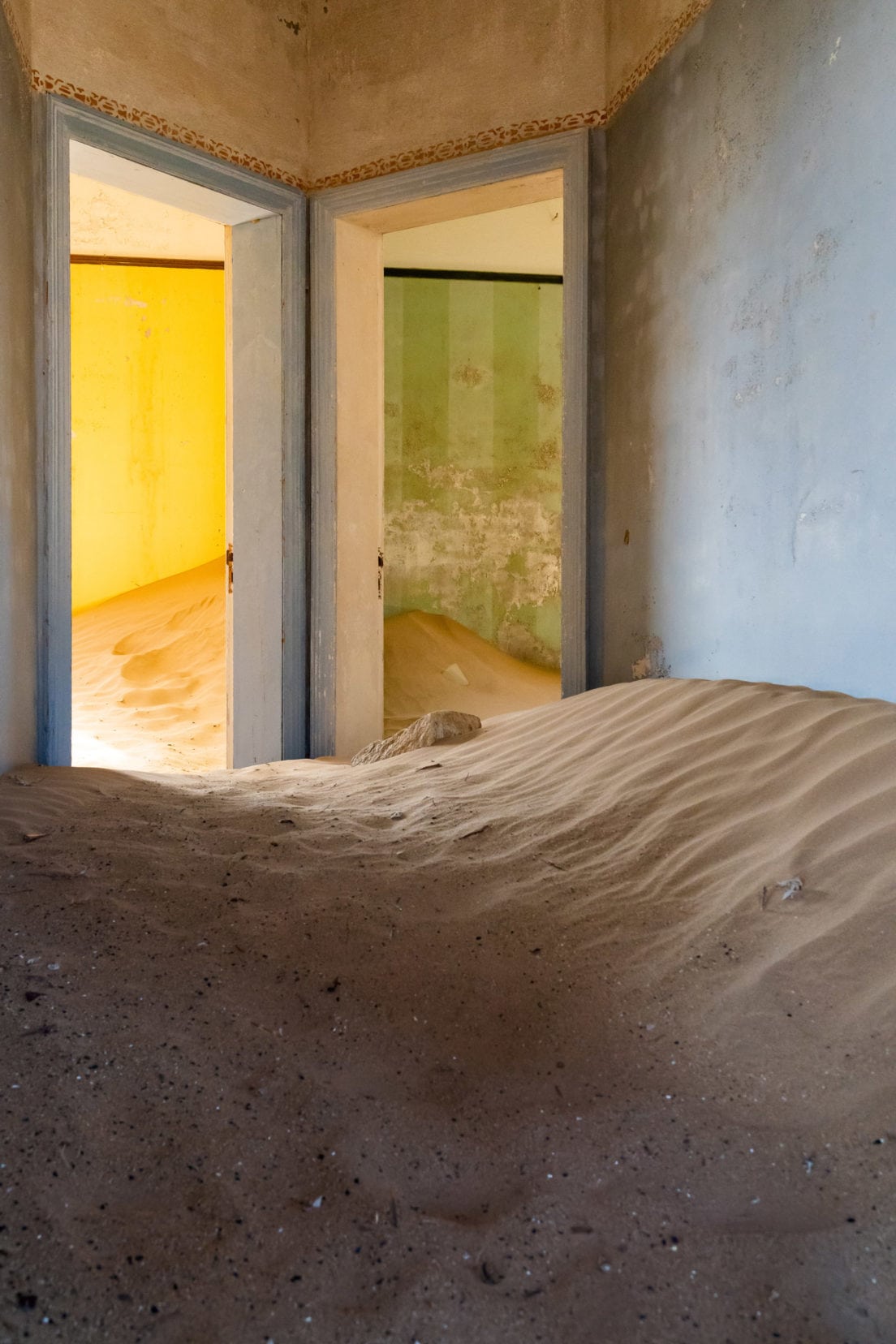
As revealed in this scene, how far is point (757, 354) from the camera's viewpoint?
3.71m

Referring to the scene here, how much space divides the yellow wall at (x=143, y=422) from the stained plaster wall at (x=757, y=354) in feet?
23.3

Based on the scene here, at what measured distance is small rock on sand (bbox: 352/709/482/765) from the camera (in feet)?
15.9

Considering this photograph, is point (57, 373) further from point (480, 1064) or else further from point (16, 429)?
point (480, 1064)

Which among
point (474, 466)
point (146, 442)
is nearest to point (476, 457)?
point (474, 466)

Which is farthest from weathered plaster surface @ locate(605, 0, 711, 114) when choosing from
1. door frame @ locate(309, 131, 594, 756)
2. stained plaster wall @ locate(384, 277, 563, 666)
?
stained plaster wall @ locate(384, 277, 563, 666)

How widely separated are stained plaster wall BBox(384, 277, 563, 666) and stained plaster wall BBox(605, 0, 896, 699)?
4164 mm

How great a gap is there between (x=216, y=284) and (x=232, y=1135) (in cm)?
1113

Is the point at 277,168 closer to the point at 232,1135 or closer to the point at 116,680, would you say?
the point at 116,680

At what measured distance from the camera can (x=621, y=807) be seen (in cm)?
302

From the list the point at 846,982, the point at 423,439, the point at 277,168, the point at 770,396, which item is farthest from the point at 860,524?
the point at 423,439

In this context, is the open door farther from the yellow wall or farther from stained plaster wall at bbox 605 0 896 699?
the yellow wall

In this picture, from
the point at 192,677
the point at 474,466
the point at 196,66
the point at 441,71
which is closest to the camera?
the point at 196,66

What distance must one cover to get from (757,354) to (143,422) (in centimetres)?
885

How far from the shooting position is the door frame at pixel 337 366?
5188mm
